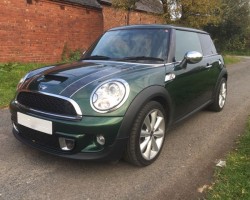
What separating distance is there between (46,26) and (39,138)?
8.75 meters

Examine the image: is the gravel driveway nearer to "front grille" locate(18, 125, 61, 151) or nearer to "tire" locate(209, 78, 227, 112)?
"front grille" locate(18, 125, 61, 151)

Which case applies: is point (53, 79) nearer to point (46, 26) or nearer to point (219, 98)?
point (219, 98)

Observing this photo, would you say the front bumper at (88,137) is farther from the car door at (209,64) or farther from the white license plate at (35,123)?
the car door at (209,64)

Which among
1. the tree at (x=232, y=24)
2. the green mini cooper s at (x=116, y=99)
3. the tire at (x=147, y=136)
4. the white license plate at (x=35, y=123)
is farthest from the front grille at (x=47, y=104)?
the tree at (x=232, y=24)

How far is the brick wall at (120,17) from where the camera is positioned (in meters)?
14.7

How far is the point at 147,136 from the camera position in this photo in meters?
3.33

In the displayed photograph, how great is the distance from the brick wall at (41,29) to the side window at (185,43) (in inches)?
274

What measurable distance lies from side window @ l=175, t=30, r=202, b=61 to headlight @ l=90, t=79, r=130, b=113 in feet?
4.03

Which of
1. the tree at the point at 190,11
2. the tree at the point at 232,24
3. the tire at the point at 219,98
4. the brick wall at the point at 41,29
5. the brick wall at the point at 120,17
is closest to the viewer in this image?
the tire at the point at 219,98

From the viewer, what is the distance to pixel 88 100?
2.93m

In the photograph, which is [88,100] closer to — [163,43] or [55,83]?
[55,83]

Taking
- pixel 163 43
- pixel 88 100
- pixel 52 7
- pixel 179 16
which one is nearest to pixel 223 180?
pixel 88 100

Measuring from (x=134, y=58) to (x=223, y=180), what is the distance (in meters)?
1.80

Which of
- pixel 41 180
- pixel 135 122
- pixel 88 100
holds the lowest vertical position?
pixel 41 180
